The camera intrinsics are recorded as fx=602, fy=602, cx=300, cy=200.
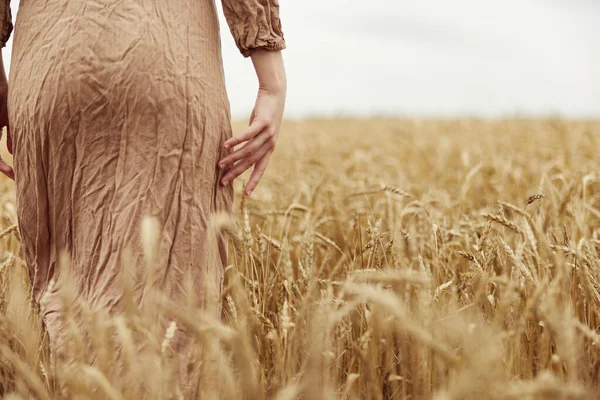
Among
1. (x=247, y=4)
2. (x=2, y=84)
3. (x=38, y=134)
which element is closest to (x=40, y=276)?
(x=38, y=134)

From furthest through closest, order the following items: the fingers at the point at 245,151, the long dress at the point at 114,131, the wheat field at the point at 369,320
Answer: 1. the fingers at the point at 245,151
2. the long dress at the point at 114,131
3. the wheat field at the point at 369,320

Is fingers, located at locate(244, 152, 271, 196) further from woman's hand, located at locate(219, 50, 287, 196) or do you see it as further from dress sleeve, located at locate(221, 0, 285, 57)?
dress sleeve, located at locate(221, 0, 285, 57)

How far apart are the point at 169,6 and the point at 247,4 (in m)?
0.16

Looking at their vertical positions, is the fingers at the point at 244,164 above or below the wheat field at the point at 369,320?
above

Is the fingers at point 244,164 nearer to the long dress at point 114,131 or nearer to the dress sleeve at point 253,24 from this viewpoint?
the long dress at point 114,131

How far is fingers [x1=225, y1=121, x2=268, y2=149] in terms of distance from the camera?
3.68ft

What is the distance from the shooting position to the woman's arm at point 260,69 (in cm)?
116

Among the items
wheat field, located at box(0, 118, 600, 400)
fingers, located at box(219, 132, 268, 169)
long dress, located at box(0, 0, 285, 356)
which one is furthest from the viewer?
fingers, located at box(219, 132, 268, 169)

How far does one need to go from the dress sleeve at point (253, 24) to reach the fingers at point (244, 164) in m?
0.19

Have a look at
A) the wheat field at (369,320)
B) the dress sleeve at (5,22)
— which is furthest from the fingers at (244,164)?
the dress sleeve at (5,22)

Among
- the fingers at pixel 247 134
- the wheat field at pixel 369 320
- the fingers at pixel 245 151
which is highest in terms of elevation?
the fingers at pixel 247 134

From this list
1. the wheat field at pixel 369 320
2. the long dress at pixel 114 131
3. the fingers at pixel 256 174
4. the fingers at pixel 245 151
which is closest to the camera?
the wheat field at pixel 369 320

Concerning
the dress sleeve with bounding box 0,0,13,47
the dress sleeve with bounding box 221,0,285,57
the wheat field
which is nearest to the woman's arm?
the dress sleeve with bounding box 221,0,285,57

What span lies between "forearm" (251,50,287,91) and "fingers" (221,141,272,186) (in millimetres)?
114
